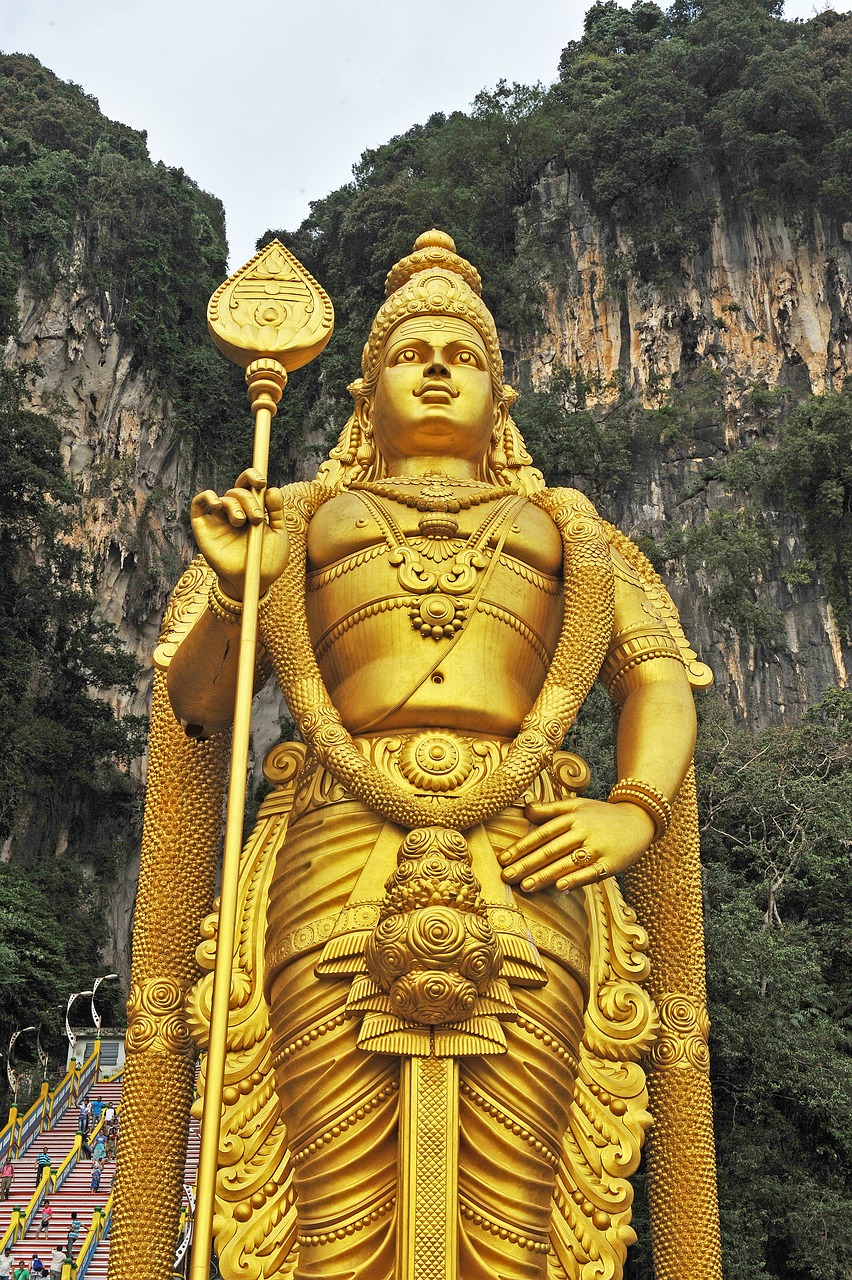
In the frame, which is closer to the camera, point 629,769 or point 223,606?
point 223,606

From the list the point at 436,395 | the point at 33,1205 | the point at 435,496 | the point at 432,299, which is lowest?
the point at 33,1205

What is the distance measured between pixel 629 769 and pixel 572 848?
1.60 ft

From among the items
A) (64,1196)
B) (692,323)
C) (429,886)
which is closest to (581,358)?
(692,323)

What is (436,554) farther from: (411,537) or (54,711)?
(54,711)

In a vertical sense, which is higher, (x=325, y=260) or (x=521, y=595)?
(x=325, y=260)

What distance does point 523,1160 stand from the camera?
11.9 ft

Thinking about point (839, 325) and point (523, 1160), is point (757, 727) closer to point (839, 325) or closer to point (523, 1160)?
point (839, 325)

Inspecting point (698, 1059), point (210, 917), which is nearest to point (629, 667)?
point (698, 1059)

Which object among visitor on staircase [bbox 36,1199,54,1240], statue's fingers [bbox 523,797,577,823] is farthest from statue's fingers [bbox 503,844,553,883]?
visitor on staircase [bbox 36,1199,54,1240]

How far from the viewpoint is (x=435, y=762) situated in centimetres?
407

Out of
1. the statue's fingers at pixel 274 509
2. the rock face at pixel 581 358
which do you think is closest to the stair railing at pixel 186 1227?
the statue's fingers at pixel 274 509

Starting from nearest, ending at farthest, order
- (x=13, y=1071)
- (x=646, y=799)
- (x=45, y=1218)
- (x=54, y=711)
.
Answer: (x=646, y=799), (x=45, y=1218), (x=13, y=1071), (x=54, y=711)

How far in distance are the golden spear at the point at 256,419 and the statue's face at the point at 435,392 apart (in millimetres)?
697

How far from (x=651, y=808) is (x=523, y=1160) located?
1.10 meters
